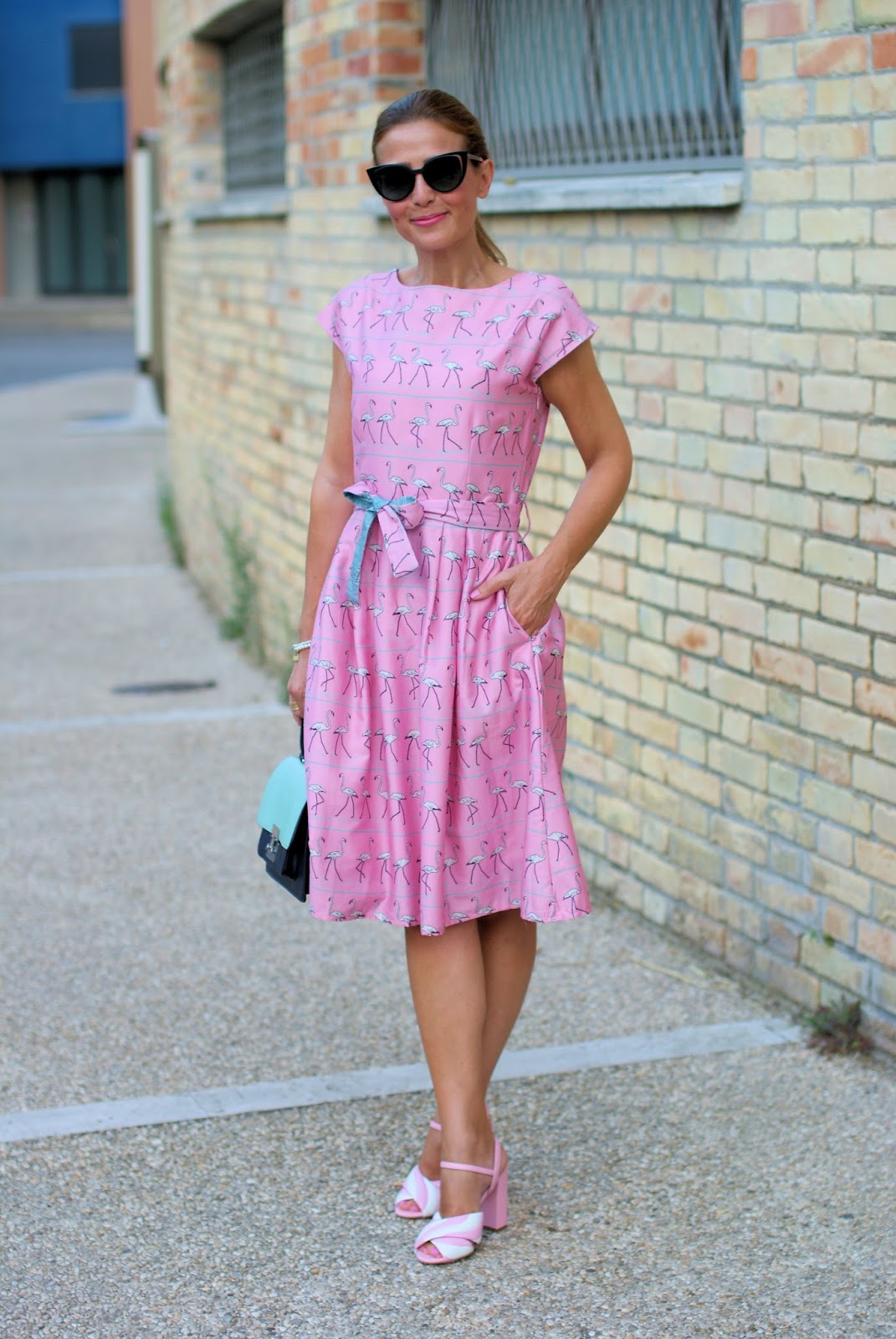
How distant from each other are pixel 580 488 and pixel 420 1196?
4.08 feet

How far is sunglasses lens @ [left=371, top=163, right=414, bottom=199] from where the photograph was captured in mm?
2842

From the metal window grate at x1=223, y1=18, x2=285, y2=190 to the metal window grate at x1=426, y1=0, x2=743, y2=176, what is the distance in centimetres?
237

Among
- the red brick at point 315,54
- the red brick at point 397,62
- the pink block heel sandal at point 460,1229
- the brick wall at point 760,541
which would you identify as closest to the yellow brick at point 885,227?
Result: the brick wall at point 760,541

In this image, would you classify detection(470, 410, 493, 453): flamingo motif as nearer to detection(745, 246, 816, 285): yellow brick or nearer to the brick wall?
the brick wall

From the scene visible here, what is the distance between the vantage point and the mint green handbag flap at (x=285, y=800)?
300cm

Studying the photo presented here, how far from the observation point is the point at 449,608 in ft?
9.45

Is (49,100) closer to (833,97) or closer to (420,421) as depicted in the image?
(833,97)

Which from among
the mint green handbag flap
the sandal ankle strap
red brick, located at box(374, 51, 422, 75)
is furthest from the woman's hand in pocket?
red brick, located at box(374, 51, 422, 75)

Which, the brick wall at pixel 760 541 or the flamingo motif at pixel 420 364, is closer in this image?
the flamingo motif at pixel 420 364

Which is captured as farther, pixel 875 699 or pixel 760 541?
Answer: pixel 760 541

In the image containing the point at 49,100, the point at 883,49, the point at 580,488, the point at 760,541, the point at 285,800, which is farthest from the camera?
the point at 49,100

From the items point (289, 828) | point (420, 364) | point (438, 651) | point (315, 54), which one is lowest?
point (289, 828)

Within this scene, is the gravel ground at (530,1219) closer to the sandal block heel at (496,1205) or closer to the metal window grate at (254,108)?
the sandal block heel at (496,1205)

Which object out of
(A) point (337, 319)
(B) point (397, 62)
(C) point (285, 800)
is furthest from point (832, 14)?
(B) point (397, 62)
